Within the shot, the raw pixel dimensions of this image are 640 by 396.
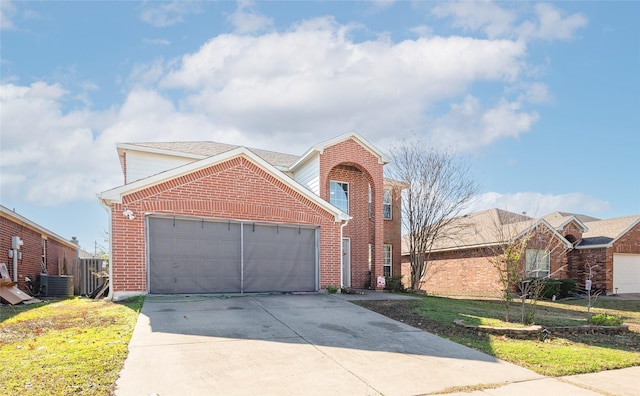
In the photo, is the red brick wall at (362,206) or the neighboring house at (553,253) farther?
the neighboring house at (553,253)

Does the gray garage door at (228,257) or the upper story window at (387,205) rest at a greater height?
the upper story window at (387,205)

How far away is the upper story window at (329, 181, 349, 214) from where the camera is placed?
1844 centimetres

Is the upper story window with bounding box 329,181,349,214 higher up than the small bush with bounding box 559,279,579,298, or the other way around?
the upper story window with bounding box 329,181,349,214

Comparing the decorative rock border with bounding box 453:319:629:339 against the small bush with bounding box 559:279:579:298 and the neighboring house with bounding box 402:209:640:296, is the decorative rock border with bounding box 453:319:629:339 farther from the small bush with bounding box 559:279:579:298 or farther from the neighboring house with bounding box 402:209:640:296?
the small bush with bounding box 559:279:579:298

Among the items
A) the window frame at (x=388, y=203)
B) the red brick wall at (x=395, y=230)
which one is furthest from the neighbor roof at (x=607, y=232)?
the window frame at (x=388, y=203)

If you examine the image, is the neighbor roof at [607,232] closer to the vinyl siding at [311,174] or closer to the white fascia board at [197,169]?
the vinyl siding at [311,174]

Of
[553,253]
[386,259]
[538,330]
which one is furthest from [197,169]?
[553,253]

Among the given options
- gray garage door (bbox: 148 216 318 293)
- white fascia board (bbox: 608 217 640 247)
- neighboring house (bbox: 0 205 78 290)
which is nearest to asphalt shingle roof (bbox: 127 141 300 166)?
gray garage door (bbox: 148 216 318 293)

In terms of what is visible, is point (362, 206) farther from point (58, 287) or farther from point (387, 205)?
point (58, 287)

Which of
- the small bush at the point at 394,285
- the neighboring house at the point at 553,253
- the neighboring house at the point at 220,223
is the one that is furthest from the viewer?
the neighboring house at the point at 553,253

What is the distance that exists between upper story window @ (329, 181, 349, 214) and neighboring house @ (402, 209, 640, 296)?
666cm

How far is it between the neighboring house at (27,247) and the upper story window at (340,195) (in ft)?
39.7

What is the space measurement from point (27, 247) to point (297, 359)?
53.3 ft

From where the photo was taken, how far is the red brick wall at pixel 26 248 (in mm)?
15180
